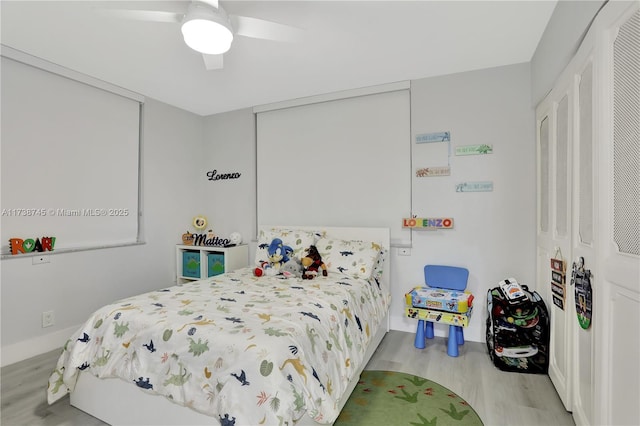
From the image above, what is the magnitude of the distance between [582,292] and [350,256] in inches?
67.0

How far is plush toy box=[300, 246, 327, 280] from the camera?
2.79 metres

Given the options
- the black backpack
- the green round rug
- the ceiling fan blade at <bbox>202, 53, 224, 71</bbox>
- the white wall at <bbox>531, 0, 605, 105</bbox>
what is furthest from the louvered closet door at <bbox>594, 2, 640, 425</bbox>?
the ceiling fan blade at <bbox>202, 53, 224, 71</bbox>

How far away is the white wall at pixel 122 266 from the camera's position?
2.61m

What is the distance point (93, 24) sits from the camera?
2223mm

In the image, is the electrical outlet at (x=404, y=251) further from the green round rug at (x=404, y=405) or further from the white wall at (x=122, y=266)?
the white wall at (x=122, y=266)

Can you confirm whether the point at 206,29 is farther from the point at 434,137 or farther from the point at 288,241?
the point at 434,137

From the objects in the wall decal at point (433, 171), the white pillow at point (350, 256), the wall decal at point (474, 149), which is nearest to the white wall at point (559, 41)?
the wall decal at point (474, 149)

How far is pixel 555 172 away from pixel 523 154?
0.69 meters

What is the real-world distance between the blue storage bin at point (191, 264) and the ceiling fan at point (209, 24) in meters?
2.49

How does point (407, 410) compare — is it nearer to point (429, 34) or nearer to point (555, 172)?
point (555, 172)

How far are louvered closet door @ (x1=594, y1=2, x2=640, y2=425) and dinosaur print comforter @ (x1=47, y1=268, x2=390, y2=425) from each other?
1.17m

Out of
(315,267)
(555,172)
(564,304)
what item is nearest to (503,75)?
(555,172)


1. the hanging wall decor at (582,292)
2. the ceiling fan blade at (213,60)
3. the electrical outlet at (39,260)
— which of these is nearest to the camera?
the hanging wall decor at (582,292)

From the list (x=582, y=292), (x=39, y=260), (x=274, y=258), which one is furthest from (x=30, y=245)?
(x=582, y=292)
